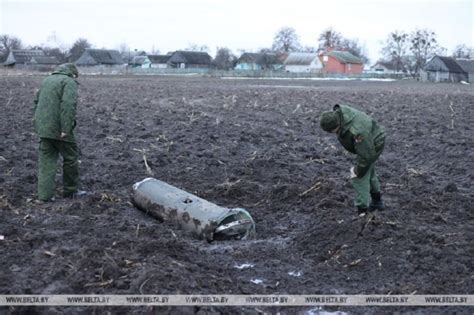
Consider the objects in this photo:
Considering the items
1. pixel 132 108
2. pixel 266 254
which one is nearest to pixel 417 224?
pixel 266 254

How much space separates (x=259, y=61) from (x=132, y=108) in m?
86.9

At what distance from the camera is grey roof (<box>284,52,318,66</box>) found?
347 ft

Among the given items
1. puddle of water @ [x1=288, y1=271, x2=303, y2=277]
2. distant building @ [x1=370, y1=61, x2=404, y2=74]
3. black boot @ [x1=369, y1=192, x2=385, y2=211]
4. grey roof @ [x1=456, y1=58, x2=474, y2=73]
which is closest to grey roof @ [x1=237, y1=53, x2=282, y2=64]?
distant building @ [x1=370, y1=61, x2=404, y2=74]

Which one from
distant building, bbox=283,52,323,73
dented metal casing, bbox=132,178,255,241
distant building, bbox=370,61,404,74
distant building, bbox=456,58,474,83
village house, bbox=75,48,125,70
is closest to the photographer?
dented metal casing, bbox=132,178,255,241

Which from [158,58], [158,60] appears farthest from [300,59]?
[158,58]

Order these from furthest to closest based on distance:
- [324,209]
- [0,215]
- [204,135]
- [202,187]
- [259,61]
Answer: [259,61] → [204,135] → [202,187] → [324,209] → [0,215]

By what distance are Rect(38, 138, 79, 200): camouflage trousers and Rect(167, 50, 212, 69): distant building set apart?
9683cm

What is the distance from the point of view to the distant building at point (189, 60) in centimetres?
10419

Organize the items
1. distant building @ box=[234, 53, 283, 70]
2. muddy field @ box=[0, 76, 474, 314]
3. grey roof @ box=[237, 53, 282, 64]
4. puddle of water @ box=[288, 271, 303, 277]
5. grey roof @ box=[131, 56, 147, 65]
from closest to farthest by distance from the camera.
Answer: muddy field @ box=[0, 76, 474, 314] → puddle of water @ box=[288, 271, 303, 277] → distant building @ box=[234, 53, 283, 70] → grey roof @ box=[237, 53, 282, 64] → grey roof @ box=[131, 56, 147, 65]

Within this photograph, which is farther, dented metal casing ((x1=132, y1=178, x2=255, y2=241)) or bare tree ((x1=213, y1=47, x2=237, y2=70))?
bare tree ((x1=213, y1=47, x2=237, y2=70))

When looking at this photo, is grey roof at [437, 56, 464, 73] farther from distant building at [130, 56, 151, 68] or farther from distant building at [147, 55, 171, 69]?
distant building at [130, 56, 151, 68]

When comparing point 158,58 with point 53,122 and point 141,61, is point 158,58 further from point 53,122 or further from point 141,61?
point 53,122

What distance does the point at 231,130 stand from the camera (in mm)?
14406

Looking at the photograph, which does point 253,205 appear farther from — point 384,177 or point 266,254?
point 384,177
